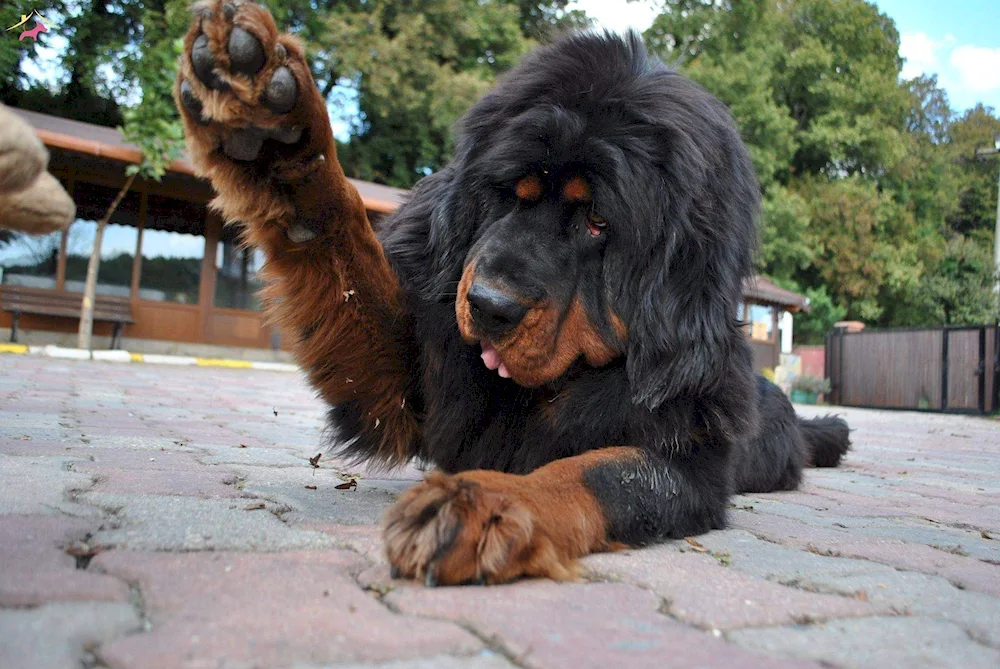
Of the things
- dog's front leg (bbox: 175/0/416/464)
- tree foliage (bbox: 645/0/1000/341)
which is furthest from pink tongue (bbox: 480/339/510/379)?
tree foliage (bbox: 645/0/1000/341)

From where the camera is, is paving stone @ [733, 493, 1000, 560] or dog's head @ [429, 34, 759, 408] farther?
paving stone @ [733, 493, 1000, 560]

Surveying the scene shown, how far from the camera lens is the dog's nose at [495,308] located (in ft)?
6.95

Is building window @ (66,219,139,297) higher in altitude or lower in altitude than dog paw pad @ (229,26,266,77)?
higher

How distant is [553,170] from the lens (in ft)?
7.54

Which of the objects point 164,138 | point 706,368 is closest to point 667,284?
point 706,368

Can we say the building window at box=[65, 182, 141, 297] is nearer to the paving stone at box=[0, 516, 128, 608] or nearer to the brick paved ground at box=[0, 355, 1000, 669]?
the brick paved ground at box=[0, 355, 1000, 669]

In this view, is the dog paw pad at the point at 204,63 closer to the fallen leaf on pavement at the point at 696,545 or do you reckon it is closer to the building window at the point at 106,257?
the fallen leaf on pavement at the point at 696,545

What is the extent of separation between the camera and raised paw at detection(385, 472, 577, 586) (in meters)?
1.56

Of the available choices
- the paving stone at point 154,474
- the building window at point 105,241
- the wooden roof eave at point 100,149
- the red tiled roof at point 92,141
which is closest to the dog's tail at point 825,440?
the paving stone at point 154,474

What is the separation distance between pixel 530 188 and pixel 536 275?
30 cm

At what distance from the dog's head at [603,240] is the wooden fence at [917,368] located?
586 inches

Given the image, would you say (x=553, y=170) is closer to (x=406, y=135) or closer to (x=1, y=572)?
(x=1, y=572)

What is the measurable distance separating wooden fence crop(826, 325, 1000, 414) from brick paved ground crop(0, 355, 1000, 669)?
13.9 metres

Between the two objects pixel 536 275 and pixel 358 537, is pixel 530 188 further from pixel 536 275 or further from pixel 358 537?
pixel 358 537
